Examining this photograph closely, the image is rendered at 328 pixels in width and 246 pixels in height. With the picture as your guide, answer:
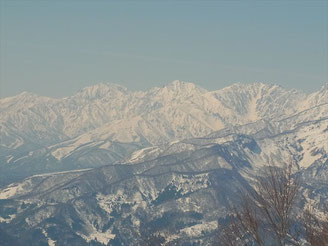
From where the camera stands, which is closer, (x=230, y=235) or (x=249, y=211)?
(x=249, y=211)

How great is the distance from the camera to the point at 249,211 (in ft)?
213

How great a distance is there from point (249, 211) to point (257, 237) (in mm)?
3652

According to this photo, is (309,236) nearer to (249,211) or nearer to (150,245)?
(249,211)

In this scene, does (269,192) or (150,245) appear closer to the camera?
(269,192)

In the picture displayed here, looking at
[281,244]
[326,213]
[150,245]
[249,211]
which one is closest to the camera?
[249,211]

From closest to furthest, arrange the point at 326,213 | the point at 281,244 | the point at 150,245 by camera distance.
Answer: the point at 281,244, the point at 326,213, the point at 150,245

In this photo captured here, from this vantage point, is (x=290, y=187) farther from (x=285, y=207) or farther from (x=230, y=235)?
(x=230, y=235)

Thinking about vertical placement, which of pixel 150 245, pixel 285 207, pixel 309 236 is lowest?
pixel 309 236

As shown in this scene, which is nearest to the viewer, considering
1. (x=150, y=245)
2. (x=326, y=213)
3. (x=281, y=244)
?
(x=281, y=244)

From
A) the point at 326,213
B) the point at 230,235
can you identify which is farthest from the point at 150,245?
the point at 326,213

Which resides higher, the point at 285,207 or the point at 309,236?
the point at 285,207

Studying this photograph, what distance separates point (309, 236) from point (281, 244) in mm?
5366

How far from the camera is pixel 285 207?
6788cm

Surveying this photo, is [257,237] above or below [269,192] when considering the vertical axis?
below
